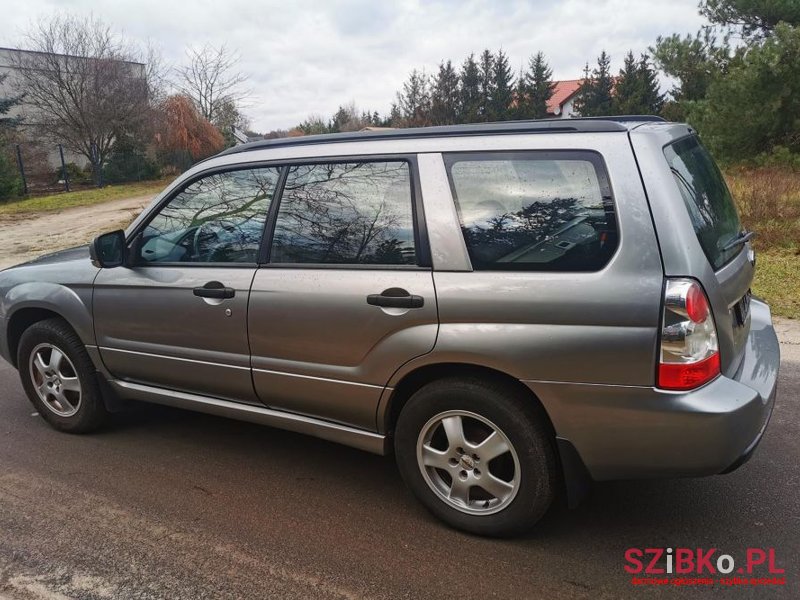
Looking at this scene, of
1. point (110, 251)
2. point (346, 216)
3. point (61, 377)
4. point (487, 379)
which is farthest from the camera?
point (61, 377)

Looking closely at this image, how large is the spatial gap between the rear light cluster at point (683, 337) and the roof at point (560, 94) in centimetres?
6058

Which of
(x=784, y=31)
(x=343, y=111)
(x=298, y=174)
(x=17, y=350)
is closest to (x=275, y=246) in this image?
(x=298, y=174)

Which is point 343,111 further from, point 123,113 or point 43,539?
point 43,539

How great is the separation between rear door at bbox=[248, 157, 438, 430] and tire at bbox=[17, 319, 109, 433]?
4.58 feet

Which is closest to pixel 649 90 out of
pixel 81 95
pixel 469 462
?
pixel 81 95

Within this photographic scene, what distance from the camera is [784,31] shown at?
1606cm

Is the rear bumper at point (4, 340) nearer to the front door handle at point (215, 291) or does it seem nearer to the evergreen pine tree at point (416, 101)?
the front door handle at point (215, 291)

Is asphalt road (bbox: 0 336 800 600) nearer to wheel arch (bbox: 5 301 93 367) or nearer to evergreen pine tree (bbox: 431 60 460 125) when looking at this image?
wheel arch (bbox: 5 301 93 367)

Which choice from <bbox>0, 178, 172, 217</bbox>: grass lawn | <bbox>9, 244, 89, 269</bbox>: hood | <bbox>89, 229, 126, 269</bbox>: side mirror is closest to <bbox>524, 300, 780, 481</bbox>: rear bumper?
<bbox>89, 229, 126, 269</bbox>: side mirror

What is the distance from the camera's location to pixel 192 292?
3.51 m

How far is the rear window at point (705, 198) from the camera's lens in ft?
8.75

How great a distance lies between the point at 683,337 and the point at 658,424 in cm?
35

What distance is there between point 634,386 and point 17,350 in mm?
3969

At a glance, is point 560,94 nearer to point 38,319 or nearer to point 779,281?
→ point 779,281
